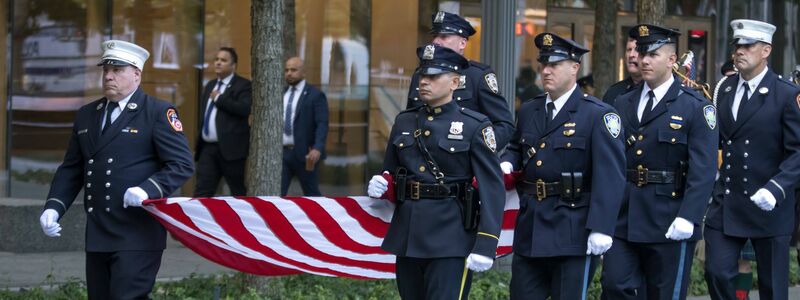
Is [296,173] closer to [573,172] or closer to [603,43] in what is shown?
[603,43]

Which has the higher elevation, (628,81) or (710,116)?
(628,81)

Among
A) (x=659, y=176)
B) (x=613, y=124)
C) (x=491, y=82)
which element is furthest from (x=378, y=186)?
(x=659, y=176)

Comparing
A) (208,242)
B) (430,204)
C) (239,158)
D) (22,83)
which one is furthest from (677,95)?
(22,83)

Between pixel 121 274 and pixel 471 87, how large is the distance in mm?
2482

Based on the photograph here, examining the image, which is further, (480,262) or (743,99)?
(743,99)

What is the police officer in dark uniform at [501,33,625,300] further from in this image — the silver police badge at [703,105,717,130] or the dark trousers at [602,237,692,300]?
the silver police badge at [703,105,717,130]

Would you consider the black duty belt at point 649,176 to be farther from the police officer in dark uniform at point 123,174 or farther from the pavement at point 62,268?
the pavement at point 62,268

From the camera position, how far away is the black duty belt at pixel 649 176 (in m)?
7.79

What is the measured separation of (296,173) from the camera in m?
12.8

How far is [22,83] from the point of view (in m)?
15.1

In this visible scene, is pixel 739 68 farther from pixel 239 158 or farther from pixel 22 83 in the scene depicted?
pixel 22 83

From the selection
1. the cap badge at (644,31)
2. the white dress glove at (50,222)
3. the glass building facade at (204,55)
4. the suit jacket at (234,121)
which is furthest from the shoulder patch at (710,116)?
the glass building facade at (204,55)

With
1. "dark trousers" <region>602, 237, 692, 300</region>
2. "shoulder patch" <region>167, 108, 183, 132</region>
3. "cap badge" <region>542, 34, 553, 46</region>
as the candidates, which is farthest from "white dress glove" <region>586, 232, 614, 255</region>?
"shoulder patch" <region>167, 108, 183, 132</region>

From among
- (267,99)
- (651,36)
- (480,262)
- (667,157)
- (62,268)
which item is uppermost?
(651,36)
